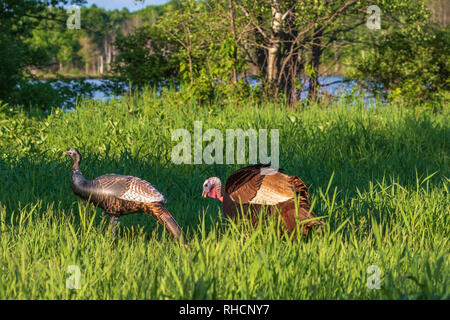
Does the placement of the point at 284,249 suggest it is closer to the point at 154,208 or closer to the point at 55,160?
the point at 154,208

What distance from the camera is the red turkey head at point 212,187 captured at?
415 cm

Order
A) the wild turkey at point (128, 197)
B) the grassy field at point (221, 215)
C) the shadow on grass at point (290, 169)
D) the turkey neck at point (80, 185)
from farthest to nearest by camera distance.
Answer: the shadow on grass at point (290, 169) → the turkey neck at point (80, 185) → the wild turkey at point (128, 197) → the grassy field at point (221, 215)

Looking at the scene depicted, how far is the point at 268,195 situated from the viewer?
387 centimetres

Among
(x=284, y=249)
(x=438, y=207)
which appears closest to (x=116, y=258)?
(x=284, y=249)

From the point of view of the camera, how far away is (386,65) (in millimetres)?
14734

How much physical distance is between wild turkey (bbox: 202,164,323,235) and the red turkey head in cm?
4

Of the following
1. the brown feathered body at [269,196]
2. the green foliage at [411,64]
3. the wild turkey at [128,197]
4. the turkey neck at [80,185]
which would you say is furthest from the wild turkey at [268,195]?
the green foliage at [411,64]

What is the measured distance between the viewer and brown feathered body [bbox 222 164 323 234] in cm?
377

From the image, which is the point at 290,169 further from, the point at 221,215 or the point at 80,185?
the point at 80,185

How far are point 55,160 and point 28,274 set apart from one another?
3880mm

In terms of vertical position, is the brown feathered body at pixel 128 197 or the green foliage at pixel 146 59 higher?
the green foliage at pixel 146 59

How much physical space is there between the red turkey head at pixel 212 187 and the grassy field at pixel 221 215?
31 centimetres

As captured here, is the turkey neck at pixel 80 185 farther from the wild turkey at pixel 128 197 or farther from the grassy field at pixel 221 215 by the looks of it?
the grassy field at pixel 221 215

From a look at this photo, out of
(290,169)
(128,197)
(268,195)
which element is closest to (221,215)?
(268,195)
